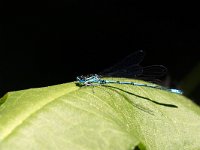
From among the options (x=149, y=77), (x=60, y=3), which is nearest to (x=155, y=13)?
(x=60, y=3)

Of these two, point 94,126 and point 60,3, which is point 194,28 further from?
point 94,126

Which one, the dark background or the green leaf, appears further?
the dark background

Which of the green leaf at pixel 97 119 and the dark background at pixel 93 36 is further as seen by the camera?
the dark background at pixel 93 36

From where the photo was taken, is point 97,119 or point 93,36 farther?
point 93,36

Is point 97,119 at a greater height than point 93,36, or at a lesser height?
greater
